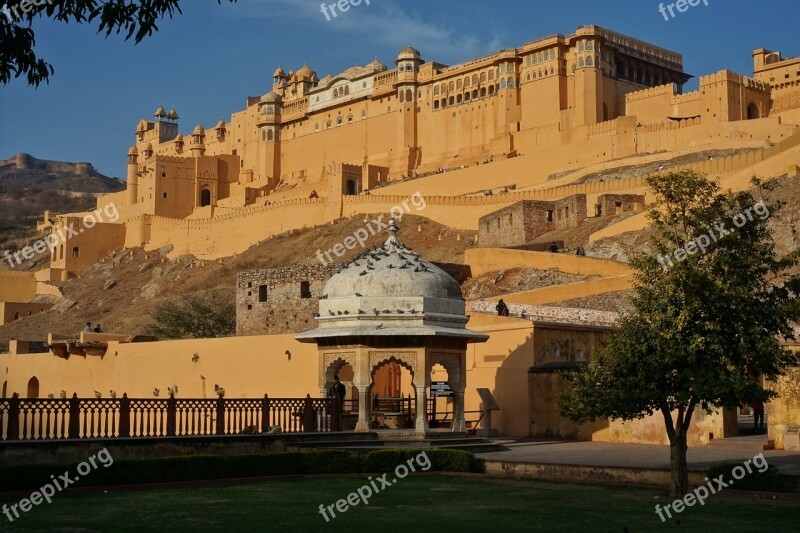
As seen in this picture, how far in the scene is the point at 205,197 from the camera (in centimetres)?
8288

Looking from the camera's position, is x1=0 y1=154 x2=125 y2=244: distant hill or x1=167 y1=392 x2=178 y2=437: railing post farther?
x1=0 y1=154 x2=125 y2=244: distant hill

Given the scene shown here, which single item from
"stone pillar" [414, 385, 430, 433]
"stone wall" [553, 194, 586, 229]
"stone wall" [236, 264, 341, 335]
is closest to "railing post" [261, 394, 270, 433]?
"stone pillar" [414, 385, 430, 433]

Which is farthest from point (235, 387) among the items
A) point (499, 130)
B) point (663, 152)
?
point (499, 130)

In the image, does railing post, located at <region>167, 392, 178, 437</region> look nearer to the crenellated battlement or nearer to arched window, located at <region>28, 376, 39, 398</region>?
arched window, located at <region>28, 376, 39, 398</region>

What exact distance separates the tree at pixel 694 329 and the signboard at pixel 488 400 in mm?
8370

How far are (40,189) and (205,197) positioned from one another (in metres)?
61.9

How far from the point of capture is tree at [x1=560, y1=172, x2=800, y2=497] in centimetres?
1270

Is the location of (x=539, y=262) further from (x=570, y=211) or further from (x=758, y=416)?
(x=758, y=416)

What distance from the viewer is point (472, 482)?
48.8 ft

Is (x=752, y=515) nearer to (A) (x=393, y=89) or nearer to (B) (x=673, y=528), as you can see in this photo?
(B) (x=673, y=528)

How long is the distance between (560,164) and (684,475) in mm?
46800

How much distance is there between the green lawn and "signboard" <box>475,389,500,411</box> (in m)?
7.01

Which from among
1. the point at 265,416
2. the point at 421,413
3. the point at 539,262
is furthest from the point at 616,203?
the point at 265,416

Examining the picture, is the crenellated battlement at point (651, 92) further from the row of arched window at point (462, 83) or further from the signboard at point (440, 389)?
the signboard at point (440, 389)
